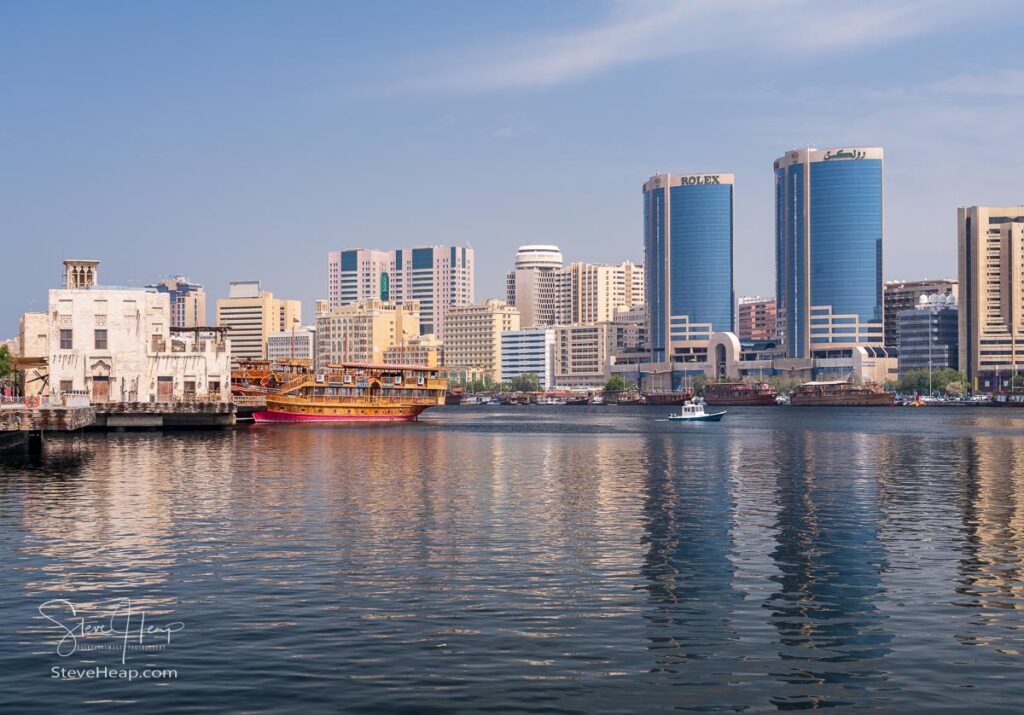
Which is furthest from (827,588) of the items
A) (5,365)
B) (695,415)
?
(695,415)

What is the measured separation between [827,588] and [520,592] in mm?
8983

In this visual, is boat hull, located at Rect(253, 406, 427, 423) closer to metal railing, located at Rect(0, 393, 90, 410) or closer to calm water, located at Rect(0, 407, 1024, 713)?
metal railing, located at Rect(0, 393, 90, 410)

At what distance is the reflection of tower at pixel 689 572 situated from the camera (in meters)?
26.3

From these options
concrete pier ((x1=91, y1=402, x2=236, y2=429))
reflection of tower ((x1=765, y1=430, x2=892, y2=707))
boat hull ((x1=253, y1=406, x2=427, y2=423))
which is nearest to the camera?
reflection of tower ((x1=765, y1=430, x2=892, y2=707))

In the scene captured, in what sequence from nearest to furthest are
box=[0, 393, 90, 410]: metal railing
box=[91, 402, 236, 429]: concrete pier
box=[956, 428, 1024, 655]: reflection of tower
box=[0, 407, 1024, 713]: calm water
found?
1. box=[0, 407, 1024, 713]: calm water
2. box=[956, 428, 1024, 655]: reflection of tower
3. box=[0, 393, 90, 410]: metal railing
4. box=[91, 402, 236, 429]: concrete pier

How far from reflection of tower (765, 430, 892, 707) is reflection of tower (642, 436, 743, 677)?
4.94 feet

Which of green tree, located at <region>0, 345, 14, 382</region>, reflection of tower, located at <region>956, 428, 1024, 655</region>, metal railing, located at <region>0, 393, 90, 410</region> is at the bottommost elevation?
reflection of tower, located at <region>956, 428, 1024, 655</region>

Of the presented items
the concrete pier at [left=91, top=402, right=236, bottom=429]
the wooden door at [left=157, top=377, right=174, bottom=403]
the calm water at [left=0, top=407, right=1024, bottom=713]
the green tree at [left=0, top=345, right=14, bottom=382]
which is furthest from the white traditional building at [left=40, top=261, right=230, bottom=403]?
the calm water at [left=0, top=407, right=1024, bottom=713]

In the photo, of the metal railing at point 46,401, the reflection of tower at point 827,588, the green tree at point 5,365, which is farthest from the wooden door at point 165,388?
the reflection of tower at point 827,588

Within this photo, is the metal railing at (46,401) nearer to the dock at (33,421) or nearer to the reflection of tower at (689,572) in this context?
the dock at (33,421)

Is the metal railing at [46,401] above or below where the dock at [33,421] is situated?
above

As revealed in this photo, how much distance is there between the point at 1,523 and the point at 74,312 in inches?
3701

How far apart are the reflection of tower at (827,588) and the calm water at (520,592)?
0.12 meters

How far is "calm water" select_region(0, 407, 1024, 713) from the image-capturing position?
23.0 meters
